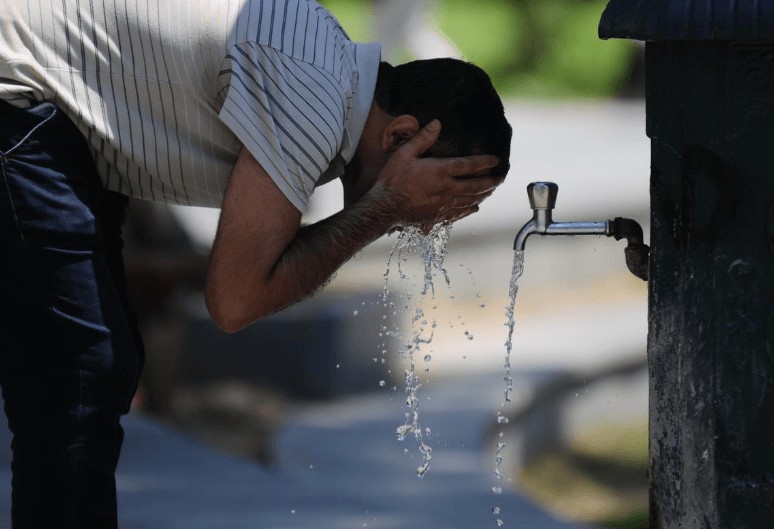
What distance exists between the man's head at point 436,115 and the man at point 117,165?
0.32ft

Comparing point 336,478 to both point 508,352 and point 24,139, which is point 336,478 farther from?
point 24,139

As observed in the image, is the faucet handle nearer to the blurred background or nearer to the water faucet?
the water faucet

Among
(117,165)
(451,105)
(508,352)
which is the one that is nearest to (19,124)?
(117,165)

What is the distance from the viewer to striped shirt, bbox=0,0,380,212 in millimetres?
2180

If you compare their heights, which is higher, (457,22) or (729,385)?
(457,22)

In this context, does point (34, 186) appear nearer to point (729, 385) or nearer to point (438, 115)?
point (438, 115)

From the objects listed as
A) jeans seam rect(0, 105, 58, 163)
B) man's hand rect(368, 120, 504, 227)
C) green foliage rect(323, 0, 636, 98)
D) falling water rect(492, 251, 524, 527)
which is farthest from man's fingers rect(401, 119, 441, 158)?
green foliage rect(323, 0, 636, 98)

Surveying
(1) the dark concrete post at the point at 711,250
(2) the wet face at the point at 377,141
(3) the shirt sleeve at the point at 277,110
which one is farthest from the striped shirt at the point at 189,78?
(1) the dark concrete post at the point at 711,250

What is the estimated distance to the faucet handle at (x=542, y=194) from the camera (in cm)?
218

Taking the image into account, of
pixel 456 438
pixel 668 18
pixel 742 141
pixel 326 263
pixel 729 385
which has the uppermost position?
pixel 668 18

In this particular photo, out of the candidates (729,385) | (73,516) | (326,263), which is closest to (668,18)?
(729,385)

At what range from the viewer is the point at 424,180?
2.36 m

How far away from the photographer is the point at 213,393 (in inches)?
175

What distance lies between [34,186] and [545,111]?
3.36 metres
